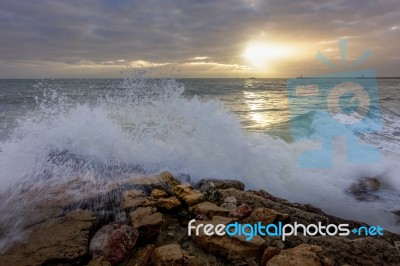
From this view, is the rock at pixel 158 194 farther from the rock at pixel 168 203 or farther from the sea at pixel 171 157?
the sea at pixel 171 157

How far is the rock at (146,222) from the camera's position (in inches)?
110

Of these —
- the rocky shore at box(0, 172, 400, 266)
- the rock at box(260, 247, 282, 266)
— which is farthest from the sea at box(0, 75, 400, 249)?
the rock at box(260, 247, 282, 266)

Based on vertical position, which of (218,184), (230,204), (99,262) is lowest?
(218,184)

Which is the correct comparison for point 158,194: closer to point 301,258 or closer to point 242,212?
point 242,212

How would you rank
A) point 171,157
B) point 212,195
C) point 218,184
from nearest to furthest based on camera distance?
point 212,195 < point 218,184 < point 171,157

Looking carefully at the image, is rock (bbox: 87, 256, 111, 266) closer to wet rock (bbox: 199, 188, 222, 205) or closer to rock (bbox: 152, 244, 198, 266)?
rock (bbox: 152, 244, 198, 266)

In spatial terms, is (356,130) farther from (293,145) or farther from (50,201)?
(50,201)

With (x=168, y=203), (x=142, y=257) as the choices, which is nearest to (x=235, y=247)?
(x=142, y=257)

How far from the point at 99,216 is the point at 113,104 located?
20.6 feet

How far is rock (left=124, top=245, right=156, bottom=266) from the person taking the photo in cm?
238

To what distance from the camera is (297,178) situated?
5.60 m

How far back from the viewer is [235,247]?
8.38 ft

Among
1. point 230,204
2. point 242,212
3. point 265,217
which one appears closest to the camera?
point 265,217

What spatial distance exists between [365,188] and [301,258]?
11.8ft
